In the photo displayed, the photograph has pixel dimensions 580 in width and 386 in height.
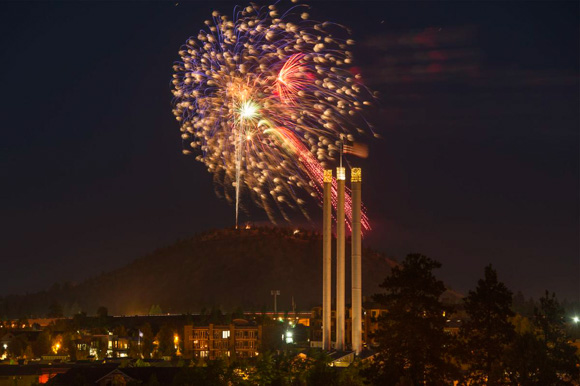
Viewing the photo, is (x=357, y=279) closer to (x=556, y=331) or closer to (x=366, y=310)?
(x=366, y=310)

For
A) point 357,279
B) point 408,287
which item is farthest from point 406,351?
point 357,279

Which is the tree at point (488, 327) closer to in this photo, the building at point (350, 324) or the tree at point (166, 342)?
the tree at point (166, 342)

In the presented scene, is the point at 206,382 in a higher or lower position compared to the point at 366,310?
lower

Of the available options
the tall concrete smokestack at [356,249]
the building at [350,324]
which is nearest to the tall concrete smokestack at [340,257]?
the tall concrete smokestack at [356,249]

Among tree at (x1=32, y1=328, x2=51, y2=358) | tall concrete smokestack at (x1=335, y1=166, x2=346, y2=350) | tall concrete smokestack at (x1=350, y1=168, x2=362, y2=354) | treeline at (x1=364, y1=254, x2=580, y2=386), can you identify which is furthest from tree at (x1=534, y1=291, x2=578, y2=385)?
tree at (x1=32, y1=328, x2=51, y2=358)

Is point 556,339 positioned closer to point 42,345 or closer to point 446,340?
point 446,340

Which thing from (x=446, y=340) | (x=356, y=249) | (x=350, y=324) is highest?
(x=356, y=249)

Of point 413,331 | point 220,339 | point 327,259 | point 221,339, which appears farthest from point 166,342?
point 413,331
